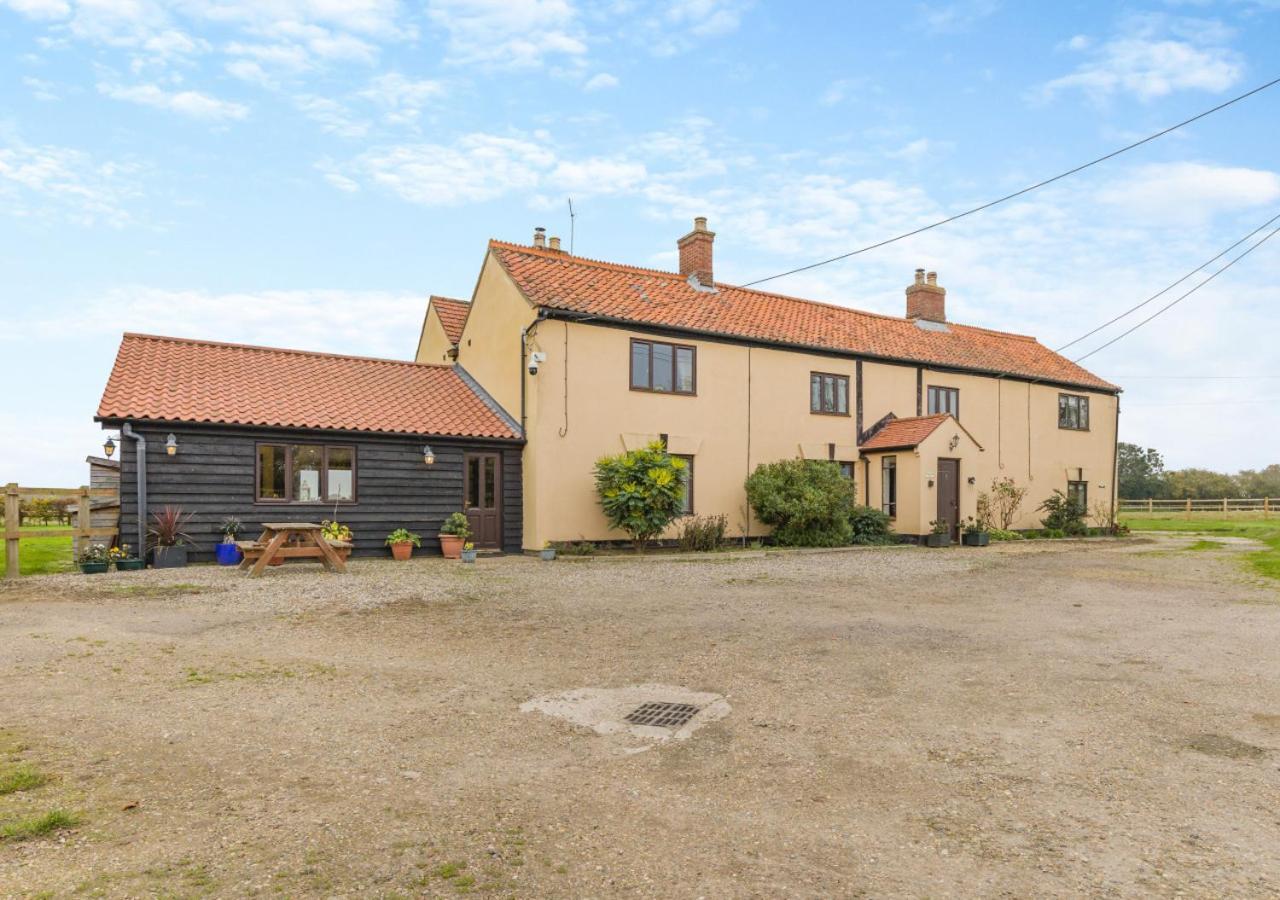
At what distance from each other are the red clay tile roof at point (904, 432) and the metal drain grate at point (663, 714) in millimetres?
18117

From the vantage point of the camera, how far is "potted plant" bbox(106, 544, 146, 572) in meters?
14.2

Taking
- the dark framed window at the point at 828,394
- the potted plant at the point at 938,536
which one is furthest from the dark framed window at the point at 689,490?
the potted plant at the point at 938,536

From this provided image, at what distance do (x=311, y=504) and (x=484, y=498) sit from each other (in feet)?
12.7

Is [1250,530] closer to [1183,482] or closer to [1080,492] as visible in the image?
[1080,492]

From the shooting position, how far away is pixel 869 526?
22.2 metres

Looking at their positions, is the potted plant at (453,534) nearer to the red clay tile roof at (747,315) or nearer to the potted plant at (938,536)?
the red clay tile roof at (747,315)

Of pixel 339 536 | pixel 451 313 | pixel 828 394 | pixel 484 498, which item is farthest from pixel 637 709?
pixel 451 313

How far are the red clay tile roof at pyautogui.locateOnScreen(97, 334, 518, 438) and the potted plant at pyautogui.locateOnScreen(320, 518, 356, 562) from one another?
80.1 inches

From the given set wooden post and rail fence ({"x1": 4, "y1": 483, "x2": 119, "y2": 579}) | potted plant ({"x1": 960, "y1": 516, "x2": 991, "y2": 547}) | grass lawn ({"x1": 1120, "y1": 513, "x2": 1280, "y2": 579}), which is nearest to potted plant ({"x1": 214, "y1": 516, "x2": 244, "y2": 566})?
wooden post and rail fence ({"x1": 4, "y1": 483, "x2": 119, "y2": 579})

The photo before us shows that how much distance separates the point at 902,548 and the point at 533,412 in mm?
10274

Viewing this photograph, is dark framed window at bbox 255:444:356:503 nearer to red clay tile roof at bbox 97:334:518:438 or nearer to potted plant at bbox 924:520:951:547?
red clay tile roof at bbox 97:334:518:438

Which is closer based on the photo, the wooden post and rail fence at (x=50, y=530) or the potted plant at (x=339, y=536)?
the wooden post and rail fence at (x=50, y=530)

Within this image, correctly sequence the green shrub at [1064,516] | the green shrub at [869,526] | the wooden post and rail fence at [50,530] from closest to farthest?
the wooden post and rail fence at [50,530], the green shrub at [869,526], the green shrub at [1064,516]

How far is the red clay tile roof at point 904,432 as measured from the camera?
73.1 ft
